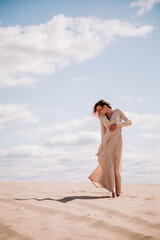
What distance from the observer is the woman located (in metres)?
7.13

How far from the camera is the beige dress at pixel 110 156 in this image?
714 centimetres

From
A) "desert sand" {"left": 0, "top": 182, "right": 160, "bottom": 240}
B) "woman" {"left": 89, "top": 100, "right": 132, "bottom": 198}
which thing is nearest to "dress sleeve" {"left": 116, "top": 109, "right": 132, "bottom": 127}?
"woman" {"left": 89, "top": 100, "right": 132, "bottom": 198}

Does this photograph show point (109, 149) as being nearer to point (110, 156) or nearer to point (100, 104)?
point (110, 156)

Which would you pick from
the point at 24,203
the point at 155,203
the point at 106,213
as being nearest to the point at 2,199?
the point at 24,203

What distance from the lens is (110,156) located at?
7.20 m

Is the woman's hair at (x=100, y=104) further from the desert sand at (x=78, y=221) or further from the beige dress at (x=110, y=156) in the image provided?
the desert sand at (x=78, y=221)

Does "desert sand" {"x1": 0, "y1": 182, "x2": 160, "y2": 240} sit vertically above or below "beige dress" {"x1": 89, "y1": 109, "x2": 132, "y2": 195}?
below

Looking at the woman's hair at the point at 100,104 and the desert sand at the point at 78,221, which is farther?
the woman's hair at the point at 100,104

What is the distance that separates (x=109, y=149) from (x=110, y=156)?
18 centimetres

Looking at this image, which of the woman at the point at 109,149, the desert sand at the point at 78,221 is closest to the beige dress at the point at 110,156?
the woman at the point at 109,149

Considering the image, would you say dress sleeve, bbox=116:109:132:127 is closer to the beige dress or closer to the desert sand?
the beige dress

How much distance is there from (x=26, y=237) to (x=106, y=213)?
5.57 feet

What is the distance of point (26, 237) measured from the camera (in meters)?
3.36

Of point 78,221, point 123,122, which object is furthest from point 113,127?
point 78,221
